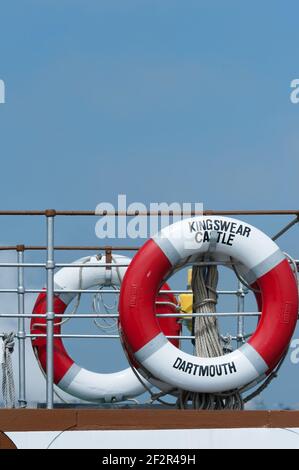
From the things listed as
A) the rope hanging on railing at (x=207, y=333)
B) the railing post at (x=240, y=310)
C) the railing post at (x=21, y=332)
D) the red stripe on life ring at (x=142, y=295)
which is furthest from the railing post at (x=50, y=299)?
the railing post at (x=240, y=310)

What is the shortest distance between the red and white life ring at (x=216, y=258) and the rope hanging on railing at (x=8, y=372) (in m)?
1.23

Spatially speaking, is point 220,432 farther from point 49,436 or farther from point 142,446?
point 49,436

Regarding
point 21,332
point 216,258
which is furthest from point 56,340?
point 216,258

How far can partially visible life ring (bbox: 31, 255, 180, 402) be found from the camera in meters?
7.07

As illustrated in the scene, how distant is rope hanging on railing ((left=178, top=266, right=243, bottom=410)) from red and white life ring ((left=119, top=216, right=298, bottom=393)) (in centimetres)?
10

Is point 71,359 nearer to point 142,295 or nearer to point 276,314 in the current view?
point 142,295

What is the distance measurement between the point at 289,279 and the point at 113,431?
46.0 inches

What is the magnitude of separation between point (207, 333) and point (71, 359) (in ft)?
6.46

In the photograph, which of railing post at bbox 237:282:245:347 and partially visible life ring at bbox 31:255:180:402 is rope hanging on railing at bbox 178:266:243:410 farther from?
partially visible life ring at bbox 31:255:180:402

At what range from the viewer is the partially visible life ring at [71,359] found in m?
7.07

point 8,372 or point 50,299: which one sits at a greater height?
point 50,299

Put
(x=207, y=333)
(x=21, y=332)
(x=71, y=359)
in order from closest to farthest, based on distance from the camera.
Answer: (x=207, y=333)
(x=21, y=332)
(x=71, y=359)

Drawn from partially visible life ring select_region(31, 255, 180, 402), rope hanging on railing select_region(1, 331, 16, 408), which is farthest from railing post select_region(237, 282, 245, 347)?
rope hanging on railing select_region(1, 331, 16, 408)

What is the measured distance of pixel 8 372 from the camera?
250 inches
